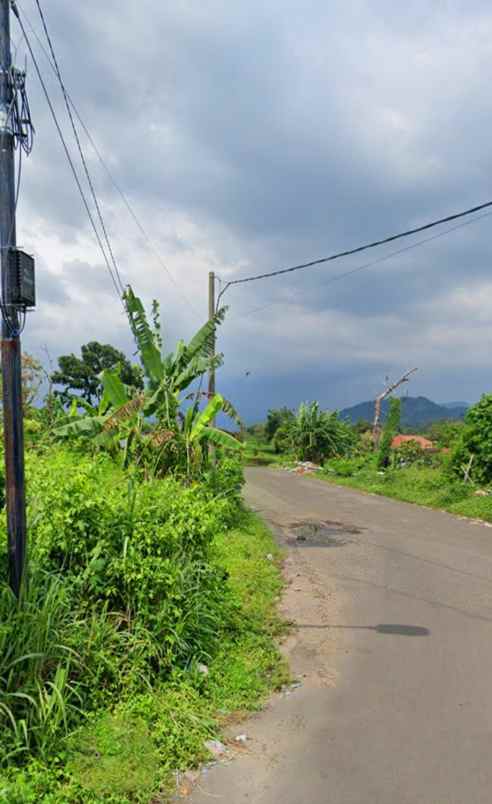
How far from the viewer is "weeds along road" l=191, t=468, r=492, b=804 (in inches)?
123

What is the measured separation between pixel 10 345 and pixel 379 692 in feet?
12.6

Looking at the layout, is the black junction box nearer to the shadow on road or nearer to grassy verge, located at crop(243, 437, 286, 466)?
the shadow on road

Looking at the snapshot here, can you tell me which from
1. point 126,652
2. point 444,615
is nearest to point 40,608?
point 126,652

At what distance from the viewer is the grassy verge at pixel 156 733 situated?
9.43ft

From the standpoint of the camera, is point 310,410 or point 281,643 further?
point 310,410

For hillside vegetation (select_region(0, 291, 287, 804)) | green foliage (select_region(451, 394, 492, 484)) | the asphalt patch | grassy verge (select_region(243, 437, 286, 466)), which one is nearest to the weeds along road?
hillside vegetation (select_region(0, 291, 287, 804))

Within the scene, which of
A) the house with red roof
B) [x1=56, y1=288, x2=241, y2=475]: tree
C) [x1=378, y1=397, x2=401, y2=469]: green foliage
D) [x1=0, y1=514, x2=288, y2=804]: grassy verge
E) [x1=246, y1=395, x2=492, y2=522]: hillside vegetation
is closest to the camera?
[x1=0, y1=514, x2=288, y2=804]: grassy verge

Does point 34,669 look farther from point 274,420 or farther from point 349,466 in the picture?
point 274,420

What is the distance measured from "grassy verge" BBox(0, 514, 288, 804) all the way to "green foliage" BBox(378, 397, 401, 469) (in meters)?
15.4

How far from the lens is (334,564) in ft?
27.2

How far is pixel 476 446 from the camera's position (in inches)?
563

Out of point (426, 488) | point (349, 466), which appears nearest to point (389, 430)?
point (349, 466)

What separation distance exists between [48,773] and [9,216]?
11.4 feet

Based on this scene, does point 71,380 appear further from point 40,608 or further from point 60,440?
point 40,608
